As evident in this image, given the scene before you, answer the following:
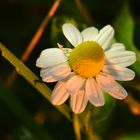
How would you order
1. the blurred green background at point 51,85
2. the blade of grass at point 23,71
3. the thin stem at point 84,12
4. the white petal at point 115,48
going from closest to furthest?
the blade of grass at point 23,71, the white petal at point 115,48, the blurred green background at point 51,85, the thin stem at point 84,12

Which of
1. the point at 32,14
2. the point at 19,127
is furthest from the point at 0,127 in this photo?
the point at 32,14

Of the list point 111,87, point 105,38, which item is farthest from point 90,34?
point 111,87

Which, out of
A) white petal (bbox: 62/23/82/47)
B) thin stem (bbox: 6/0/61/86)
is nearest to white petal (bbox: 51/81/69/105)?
white petal (bbox: 62/23/82/47)

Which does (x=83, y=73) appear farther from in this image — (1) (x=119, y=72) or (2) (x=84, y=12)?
(2) (x=84, y=12)

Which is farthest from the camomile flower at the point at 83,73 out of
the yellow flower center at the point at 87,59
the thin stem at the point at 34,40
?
the thin stem at the point at 34,40

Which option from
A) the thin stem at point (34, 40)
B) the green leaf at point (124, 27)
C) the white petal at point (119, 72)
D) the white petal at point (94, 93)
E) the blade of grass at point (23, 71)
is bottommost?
the green leaf at point (124, 27)

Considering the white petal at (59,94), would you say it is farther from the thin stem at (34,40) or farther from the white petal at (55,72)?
the thin stem at (34,40)

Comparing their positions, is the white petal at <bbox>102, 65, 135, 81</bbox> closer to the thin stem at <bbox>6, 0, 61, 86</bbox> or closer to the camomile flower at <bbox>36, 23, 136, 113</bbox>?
the camomile flower at <bbox>36, 23, 136, 113</bbox>
